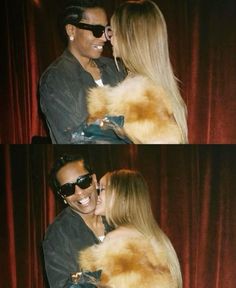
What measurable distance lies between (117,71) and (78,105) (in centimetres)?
15

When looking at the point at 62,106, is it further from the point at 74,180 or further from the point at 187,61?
the point at 187,61

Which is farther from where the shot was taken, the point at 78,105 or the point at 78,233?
the point at 78,233

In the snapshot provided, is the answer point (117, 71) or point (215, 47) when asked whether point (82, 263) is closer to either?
point (117, 71)

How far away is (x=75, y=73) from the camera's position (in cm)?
158

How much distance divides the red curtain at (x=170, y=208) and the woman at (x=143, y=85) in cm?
12

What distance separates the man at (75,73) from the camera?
5.07 feet

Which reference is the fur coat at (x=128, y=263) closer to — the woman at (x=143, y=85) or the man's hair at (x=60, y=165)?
the man's hair at (x=60, y=165)

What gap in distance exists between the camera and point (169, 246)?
167cm

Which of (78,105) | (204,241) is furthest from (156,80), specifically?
(204,241)

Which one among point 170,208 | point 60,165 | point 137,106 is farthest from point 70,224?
point 137,106

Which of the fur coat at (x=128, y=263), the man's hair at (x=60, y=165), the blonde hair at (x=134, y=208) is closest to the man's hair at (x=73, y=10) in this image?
the man's hair at (x=60, y=165)

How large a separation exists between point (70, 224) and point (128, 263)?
0.21m

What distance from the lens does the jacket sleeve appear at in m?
1.56

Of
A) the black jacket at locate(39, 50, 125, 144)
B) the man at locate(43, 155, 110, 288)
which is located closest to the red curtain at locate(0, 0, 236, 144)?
the black jacket at locate(39, 50, 125, 144)
